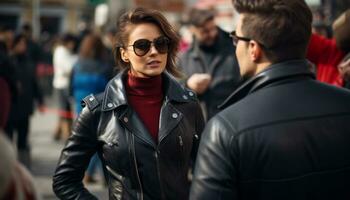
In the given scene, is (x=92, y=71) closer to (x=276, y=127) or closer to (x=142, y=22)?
(x=142, y=22)

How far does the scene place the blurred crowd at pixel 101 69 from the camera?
4.94 metres

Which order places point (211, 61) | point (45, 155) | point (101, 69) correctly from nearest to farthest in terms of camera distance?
point (211, 61), point (101, 69), point (45, 155)

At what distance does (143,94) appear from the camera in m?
3.34

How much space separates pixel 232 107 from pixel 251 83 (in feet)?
0.41

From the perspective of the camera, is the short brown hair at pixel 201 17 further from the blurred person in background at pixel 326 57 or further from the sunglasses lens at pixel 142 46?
the sunglasses lens at pixel 142 46

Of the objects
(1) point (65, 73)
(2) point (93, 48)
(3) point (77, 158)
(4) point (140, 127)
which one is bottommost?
(1) point (65, 73)

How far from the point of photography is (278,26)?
232cm

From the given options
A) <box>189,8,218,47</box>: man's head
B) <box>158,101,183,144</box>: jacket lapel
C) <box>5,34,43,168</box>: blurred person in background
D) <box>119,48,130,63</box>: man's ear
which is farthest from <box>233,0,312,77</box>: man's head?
<box>5,34,43,168</box>: blurred person in background

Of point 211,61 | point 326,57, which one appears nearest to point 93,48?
point 211,61

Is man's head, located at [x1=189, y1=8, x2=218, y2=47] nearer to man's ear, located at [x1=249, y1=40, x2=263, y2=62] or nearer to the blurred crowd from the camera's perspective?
the blurred crowd

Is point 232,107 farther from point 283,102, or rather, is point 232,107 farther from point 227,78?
point 227,78

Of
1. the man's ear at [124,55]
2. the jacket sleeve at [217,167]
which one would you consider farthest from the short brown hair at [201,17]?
the jacket sleeve at [217,167]

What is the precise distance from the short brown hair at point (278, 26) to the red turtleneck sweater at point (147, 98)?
993mm

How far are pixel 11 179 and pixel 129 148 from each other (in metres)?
1.53
